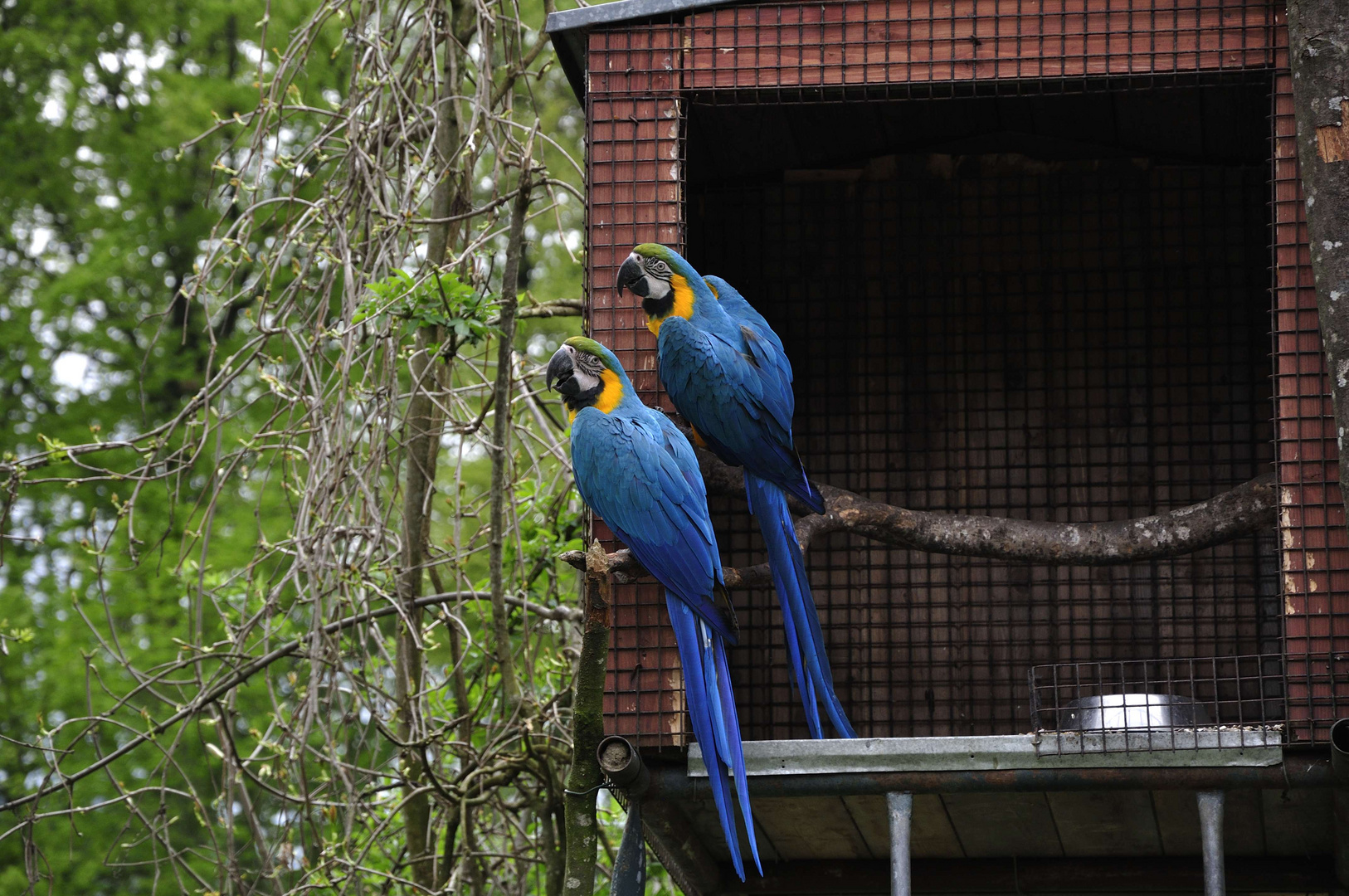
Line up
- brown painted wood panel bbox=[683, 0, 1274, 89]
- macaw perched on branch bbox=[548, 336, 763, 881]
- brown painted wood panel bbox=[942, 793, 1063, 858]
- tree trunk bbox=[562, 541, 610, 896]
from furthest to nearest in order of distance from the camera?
brown painted wood panel bbox=[942, 793, 1063, 858] < brown painted wood panel bbox=[683, 0, 1274, 89] < macaw perched on branch bbox=[548, 336, 763, 881] < tree trunk bbox=[562, 541, 610, 896]

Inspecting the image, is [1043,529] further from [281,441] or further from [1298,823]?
[281,441]

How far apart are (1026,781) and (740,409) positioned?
1138 millimetres

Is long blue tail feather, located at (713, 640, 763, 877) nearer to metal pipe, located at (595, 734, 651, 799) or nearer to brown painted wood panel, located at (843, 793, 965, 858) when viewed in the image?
metal pipe, located at (595, 734, 651, 799)

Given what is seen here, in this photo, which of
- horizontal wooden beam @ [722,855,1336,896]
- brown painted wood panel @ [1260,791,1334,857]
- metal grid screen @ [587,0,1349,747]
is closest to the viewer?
brown painted wood panel @ [1260,791,1334,857]

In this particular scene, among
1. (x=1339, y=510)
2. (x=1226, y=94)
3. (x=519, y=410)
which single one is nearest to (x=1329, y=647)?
(x=1339, y=510)

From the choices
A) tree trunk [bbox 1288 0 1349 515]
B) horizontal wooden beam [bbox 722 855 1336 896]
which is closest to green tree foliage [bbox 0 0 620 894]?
horizontal wooden beam [bbox 722 855 1336 896]

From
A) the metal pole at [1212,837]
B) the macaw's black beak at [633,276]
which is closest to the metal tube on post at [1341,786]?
the metal pole at [1212,837]

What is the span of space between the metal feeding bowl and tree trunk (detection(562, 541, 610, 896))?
1160 mm

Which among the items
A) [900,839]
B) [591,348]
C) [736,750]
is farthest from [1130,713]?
[591,348]

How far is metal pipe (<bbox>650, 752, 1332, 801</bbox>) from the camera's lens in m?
3.31

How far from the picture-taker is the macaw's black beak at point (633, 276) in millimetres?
3574

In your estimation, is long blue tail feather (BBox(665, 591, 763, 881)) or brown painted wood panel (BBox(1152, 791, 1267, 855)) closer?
long blue tail feather (BBox(665, 591, 763, 881))

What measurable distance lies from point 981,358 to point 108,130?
8.26m

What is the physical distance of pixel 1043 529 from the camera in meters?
4.03
